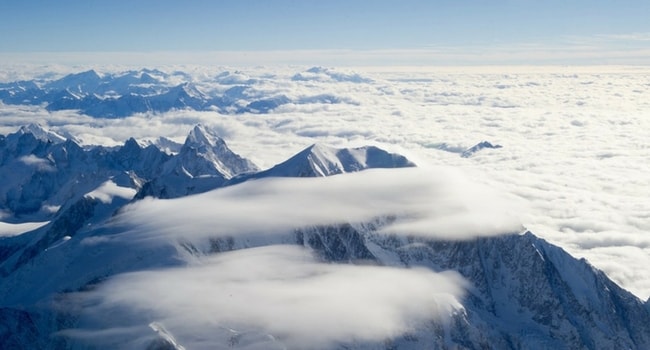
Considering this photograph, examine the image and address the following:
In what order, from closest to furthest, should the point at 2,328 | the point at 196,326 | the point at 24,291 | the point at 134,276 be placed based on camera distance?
the point at 196,326 < the point at 2,328 < the point at 134,276 < the point at 24,291

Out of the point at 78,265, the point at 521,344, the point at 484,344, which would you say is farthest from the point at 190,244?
the point at 521,344

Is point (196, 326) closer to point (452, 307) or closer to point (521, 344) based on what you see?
point (452, 307)

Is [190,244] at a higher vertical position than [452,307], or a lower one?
higher

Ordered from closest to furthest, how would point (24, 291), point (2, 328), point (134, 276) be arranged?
point (2, 328) < point (134, 276) < point (24, 291)

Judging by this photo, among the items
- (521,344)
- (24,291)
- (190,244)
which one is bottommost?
(521,344)

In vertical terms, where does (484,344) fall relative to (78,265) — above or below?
below

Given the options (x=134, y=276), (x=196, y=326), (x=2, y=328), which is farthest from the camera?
(x=134, y=276)

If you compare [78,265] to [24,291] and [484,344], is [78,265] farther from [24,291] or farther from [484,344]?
[484,344]

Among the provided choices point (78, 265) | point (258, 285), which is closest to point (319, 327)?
point (258, 285)

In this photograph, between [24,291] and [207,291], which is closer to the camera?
[207,291]
